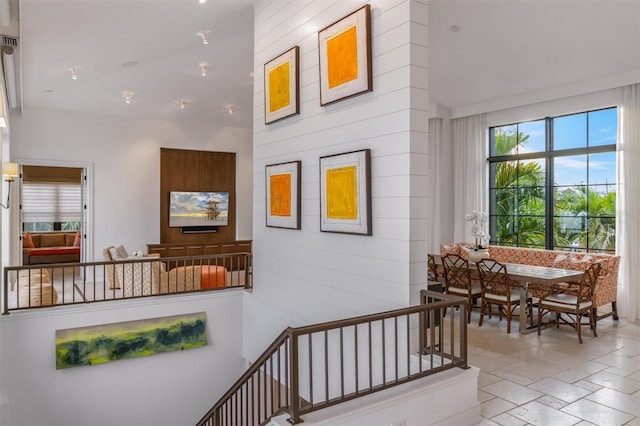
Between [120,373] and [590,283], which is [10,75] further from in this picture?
[590,283]

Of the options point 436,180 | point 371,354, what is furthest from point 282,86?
point 436,180

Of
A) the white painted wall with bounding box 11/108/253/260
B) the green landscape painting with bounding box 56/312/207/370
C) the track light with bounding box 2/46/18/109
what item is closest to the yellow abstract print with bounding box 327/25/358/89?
the track light with bounding box 2/46/18/109

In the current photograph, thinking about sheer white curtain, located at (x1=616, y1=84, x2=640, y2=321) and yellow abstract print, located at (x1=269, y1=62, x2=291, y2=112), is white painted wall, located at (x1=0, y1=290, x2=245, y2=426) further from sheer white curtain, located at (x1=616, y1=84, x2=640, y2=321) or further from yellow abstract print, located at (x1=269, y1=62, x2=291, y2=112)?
sheer white curtain, located at (x1=616, y1=84, x2=640, y2=321)

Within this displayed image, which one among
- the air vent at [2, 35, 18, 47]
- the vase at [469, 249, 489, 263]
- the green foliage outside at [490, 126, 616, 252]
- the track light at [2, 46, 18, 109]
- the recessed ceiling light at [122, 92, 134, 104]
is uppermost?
the recessed ceiling light at [122, 92, 134, 104]

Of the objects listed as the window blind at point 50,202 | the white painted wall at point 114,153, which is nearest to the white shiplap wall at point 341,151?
the white painted wall at point 114,153

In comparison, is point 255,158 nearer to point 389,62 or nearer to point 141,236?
point 389,62

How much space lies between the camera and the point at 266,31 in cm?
533

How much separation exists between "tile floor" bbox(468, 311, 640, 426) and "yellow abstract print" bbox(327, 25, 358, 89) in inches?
119

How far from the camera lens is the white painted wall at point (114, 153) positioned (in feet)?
27.3

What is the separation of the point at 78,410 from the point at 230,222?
18.6 ft

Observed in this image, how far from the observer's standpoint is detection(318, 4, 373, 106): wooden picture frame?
3.69 meters

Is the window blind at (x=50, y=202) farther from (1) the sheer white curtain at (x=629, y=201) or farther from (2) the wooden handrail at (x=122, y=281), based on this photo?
(1) the sheer white curtain at (x=629, y=201)

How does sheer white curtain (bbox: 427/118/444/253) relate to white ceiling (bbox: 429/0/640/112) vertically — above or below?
below

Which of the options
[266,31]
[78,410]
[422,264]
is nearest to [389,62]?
[422,264]
